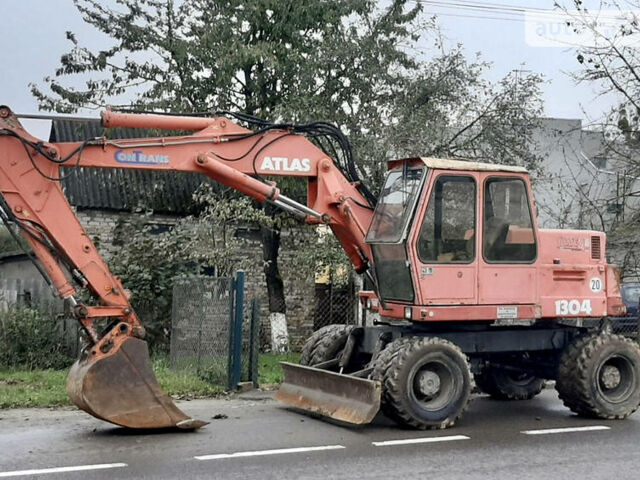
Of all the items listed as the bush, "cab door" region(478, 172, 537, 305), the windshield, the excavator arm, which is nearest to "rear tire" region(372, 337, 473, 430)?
"cab door" region(478, 172, 537, 305)

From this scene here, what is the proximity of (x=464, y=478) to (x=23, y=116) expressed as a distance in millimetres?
5823

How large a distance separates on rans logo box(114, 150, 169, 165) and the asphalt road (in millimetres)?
2959

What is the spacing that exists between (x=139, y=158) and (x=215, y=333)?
14.0ft

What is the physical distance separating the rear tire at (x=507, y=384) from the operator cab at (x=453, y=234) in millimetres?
2174

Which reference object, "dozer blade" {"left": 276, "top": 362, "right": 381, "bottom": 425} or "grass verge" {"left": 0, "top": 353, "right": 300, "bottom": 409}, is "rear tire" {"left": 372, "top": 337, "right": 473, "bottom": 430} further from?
"grass verge" {"left": 0, "top": 353, "right": 300, "bottom": 409}

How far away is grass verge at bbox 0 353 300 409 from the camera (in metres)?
11.8

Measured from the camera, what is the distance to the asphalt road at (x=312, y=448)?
815 centimetres

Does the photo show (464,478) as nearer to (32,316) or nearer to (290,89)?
(32,316)

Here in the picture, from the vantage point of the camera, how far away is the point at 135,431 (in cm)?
983

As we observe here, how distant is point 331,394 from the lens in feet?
35.5

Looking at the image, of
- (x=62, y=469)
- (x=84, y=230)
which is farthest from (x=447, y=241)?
(x=62, y=469)

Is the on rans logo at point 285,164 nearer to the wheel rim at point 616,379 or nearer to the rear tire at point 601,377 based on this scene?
the rear tire at point 601,377

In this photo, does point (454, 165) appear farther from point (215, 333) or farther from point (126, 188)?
point (126, 188)

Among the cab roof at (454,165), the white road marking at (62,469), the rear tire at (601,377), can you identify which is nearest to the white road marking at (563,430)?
the rear tire at (601,377)
